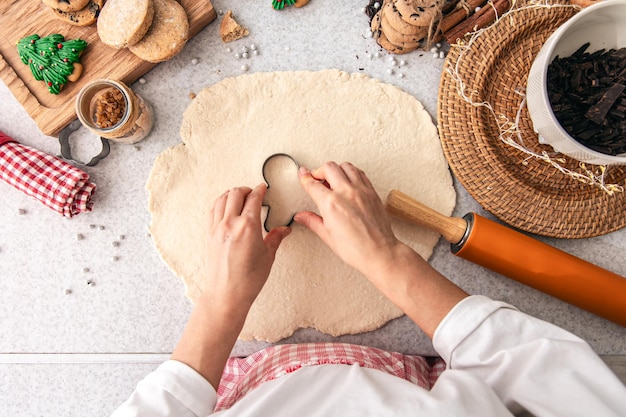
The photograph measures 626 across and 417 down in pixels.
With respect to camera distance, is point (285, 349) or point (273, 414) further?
point (285, 349)

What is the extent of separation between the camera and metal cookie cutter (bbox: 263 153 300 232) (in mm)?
778

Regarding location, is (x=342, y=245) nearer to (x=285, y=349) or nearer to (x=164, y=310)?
(x=285, y=349)

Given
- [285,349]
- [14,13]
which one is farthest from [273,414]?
[14,13]

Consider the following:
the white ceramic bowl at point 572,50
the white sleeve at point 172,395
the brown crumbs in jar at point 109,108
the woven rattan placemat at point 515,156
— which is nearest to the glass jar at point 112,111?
the brown crumbs in jar at point 109,108

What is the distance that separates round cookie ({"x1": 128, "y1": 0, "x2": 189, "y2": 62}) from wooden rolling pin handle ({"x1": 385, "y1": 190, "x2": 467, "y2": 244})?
1.59 feet

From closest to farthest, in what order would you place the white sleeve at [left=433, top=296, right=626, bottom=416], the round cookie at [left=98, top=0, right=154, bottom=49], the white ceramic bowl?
1. the white sleeve at [left=433, top=296, right=626, bottom=416]
2. the white ceramic bowl
3. the round cookie at [left=98, top=0, right=154, bottom=49]

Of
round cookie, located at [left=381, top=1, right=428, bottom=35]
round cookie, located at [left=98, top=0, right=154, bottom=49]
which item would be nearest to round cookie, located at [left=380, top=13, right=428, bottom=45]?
round cookie, located at [left=381, top=1, right=428, bottom=35]

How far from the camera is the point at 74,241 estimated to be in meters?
0.83

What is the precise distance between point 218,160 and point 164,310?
0.31 m

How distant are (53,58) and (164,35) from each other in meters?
0.23

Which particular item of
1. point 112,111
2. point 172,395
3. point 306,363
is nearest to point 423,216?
point 306,363

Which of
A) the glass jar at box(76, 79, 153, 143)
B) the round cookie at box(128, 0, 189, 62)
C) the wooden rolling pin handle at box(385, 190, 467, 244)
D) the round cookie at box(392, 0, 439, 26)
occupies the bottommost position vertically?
the wooden rolling pin handle at box(385, 190, 467, 244)

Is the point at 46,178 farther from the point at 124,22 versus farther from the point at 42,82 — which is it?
the point at 124,22

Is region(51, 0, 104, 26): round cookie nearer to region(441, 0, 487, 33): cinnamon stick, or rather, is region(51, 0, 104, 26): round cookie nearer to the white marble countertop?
the white marble countertop
